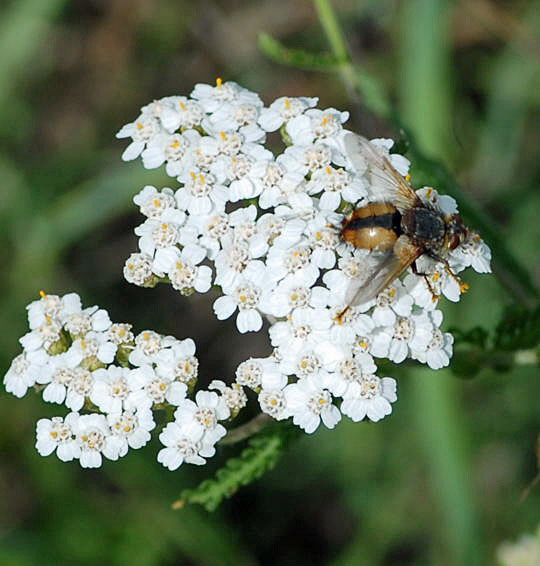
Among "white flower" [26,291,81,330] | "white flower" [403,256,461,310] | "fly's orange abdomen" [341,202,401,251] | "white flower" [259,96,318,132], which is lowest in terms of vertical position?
"white flower" [403,256,461,310]

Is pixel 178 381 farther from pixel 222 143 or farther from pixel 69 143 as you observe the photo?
pixel 69 143

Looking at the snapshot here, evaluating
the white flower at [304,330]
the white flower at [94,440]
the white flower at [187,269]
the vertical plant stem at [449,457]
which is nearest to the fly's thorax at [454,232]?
the white flower at [304,330]

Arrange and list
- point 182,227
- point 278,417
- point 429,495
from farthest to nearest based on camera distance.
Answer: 1. point 429,495
2. point 182,227
3. point 278,417

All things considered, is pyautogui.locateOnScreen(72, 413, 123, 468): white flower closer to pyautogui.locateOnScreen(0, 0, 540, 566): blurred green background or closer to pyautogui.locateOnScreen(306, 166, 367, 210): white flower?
pyautogui.locateOnScreen(306, 166, 367, 210): white flower

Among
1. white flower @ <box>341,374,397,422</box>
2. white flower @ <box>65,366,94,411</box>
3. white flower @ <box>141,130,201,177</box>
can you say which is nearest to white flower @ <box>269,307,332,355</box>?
white flower @ <box>341,374,397,422</box>

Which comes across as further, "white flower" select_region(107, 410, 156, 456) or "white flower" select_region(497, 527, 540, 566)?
"white flower" select_region(497, 527, 540, 566)

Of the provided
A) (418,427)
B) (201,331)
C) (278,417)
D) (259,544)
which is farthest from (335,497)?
(278,417)
